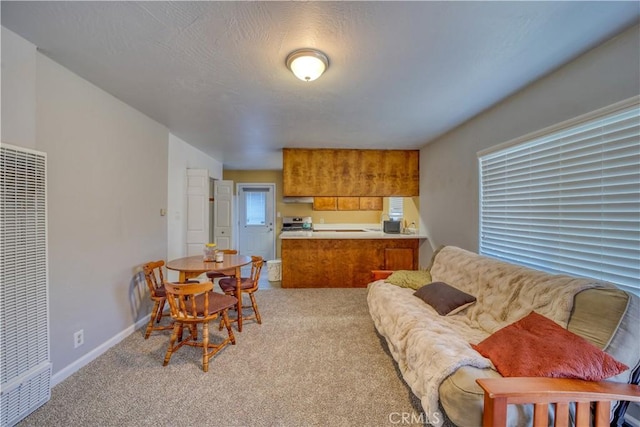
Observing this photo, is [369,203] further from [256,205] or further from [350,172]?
[256,205]

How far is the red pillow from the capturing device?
1.16 m

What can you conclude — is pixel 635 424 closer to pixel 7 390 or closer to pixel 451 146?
pixel 451 146

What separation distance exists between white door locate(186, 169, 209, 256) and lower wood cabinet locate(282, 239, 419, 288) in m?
1.29

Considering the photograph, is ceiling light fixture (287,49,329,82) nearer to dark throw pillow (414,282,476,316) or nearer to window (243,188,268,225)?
dark throw pillow (414,282,476,316)

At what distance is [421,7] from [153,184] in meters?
3.07

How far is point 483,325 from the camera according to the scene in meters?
1.90

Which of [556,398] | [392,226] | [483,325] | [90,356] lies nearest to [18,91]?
[90,356]

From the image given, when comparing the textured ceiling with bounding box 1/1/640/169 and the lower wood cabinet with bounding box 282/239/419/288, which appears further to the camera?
the lower wood cabinet with bounding box 282/239/419/288

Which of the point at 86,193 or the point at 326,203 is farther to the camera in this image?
the point at 326,203

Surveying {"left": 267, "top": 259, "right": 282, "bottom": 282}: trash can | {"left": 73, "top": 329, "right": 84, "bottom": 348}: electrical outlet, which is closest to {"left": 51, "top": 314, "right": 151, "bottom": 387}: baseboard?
{"left": 73, "top": 329, "right": 84, "bottom": 348}: electrical outlet

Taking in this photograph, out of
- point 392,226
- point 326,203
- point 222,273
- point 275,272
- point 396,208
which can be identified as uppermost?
point 326,203

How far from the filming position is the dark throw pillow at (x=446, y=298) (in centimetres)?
213

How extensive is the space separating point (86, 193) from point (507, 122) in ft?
12.1

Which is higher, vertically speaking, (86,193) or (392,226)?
(86,193)
